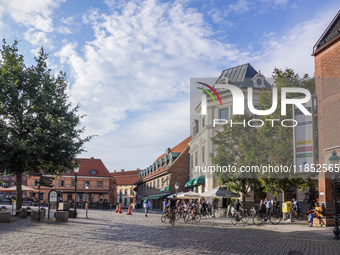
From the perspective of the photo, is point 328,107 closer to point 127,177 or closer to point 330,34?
point 330,34

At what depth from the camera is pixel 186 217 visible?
2836 centimetres

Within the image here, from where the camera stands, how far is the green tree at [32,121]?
2428 cm

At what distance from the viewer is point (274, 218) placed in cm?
2498

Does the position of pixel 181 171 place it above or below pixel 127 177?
above

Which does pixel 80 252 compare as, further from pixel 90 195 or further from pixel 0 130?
pixel 90 195

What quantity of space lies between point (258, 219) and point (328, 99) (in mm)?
8344

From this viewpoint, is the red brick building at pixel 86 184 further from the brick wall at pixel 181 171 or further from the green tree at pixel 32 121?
the green tree at pixel 32 121

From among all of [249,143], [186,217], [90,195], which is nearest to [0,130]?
[186,217]

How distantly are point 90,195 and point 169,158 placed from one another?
31.6 metres

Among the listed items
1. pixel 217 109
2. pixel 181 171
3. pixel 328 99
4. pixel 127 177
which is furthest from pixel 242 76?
pixel 127 177

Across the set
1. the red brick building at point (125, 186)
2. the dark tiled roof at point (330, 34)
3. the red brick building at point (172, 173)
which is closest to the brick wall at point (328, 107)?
the dark tiled roof at point (330, 34)

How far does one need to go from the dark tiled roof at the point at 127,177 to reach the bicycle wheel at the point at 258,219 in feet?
334

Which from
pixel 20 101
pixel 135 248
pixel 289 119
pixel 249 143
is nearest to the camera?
pixel 135 248

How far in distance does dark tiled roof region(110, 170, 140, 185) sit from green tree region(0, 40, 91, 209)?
99.9 m
